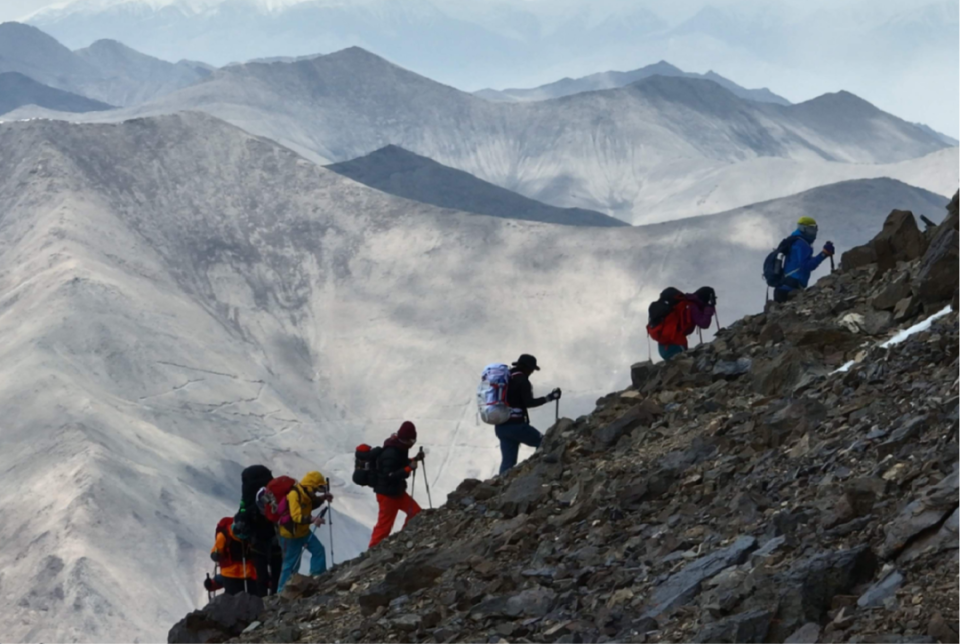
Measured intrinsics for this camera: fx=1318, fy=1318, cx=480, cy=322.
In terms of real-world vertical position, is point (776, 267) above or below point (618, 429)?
above

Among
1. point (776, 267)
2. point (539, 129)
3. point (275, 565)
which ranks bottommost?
point (275, 565)

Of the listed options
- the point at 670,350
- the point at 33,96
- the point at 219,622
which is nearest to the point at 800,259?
→ the point at 670,350

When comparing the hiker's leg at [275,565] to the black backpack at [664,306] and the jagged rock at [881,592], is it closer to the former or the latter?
the black backpack at [664,306]

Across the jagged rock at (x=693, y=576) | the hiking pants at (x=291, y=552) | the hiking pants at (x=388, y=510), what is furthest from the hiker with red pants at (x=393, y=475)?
the jagged rock at (x=693, y=576)

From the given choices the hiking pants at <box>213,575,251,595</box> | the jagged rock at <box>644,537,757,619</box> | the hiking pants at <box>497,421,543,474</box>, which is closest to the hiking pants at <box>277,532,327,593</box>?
the hiking pants at <box>213,575,251,595</box>

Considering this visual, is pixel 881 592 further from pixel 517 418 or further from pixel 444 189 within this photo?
pixel 444 189

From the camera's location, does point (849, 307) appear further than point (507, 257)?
No

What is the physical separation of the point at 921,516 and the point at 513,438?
290 inches

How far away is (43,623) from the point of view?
41.7m

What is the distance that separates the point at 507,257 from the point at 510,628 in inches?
2688

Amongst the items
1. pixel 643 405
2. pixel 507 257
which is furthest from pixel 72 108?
pixel 643 405

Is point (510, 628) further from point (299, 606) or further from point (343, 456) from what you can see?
point (343, 456)

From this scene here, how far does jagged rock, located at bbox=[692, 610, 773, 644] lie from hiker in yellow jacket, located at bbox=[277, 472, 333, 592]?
5840mm

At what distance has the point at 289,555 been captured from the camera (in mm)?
12055
